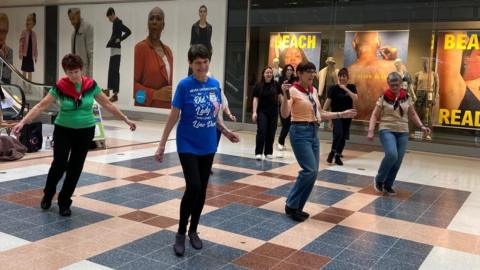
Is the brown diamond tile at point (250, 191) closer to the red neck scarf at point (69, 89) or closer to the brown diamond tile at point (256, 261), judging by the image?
the brown diamond tile at point (256, 261)

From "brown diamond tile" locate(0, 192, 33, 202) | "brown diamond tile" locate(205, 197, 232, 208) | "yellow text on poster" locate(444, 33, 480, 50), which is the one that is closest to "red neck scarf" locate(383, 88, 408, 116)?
"brown diamond tile" locate(205, 197, 232, 208)

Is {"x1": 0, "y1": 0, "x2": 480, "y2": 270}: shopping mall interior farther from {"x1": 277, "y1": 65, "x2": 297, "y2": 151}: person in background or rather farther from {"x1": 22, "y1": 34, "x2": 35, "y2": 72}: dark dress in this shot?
{"x1": 277, "y1": 65, "x2": 297, "y2": 151}: person in background

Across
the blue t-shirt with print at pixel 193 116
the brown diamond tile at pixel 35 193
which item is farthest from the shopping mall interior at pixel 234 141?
the brown diamond tile at pixel 35 193

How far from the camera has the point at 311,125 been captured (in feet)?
16.6

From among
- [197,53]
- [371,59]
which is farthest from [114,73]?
[197,53]

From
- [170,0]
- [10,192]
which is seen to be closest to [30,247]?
[10,192]

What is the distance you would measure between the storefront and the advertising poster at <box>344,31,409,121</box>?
0.08 feet

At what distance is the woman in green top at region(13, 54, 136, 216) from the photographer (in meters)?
4.79

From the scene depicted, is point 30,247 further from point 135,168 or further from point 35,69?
point 35,69

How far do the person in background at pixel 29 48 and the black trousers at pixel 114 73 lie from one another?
3977 millimetres

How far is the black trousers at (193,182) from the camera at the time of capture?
386 centimetres

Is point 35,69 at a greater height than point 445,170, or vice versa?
point 35,69

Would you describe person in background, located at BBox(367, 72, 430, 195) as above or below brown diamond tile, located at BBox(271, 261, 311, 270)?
above

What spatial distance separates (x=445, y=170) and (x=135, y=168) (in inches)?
212
